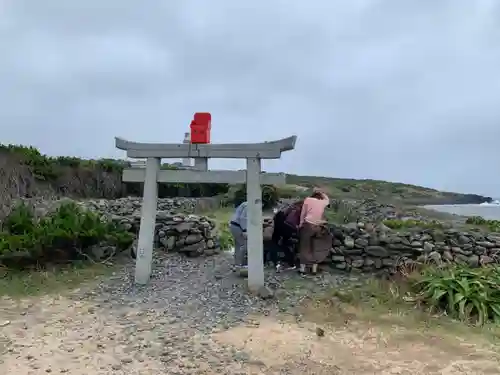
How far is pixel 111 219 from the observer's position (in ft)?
33.7

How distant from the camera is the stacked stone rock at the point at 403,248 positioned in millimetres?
8734

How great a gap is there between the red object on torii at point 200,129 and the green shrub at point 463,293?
12.9 feet

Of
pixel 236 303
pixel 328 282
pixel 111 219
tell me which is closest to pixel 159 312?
pixel 236 303

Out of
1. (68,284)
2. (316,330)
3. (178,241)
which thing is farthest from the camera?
(178,241)

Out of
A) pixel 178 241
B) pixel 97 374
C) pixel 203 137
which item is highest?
pixel 203 137

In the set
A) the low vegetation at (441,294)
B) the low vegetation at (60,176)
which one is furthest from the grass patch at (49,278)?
the low vegetation at (60,176)

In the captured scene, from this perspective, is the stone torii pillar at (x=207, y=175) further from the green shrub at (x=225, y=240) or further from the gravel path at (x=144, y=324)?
the green shrub at (x=225, y=240)

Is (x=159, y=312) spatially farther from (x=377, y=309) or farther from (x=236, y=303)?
(x=377, y=309)

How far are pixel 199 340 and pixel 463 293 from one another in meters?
3.69

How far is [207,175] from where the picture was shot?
8.04 metres

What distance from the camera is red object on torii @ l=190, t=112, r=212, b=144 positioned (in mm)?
8078

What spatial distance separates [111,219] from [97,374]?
19.0ft

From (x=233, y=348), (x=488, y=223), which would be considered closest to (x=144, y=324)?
(x=233, y=348)

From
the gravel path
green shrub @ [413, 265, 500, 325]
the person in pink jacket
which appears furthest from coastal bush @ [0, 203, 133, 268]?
green shrub @ [413, 265, 500, 325]
